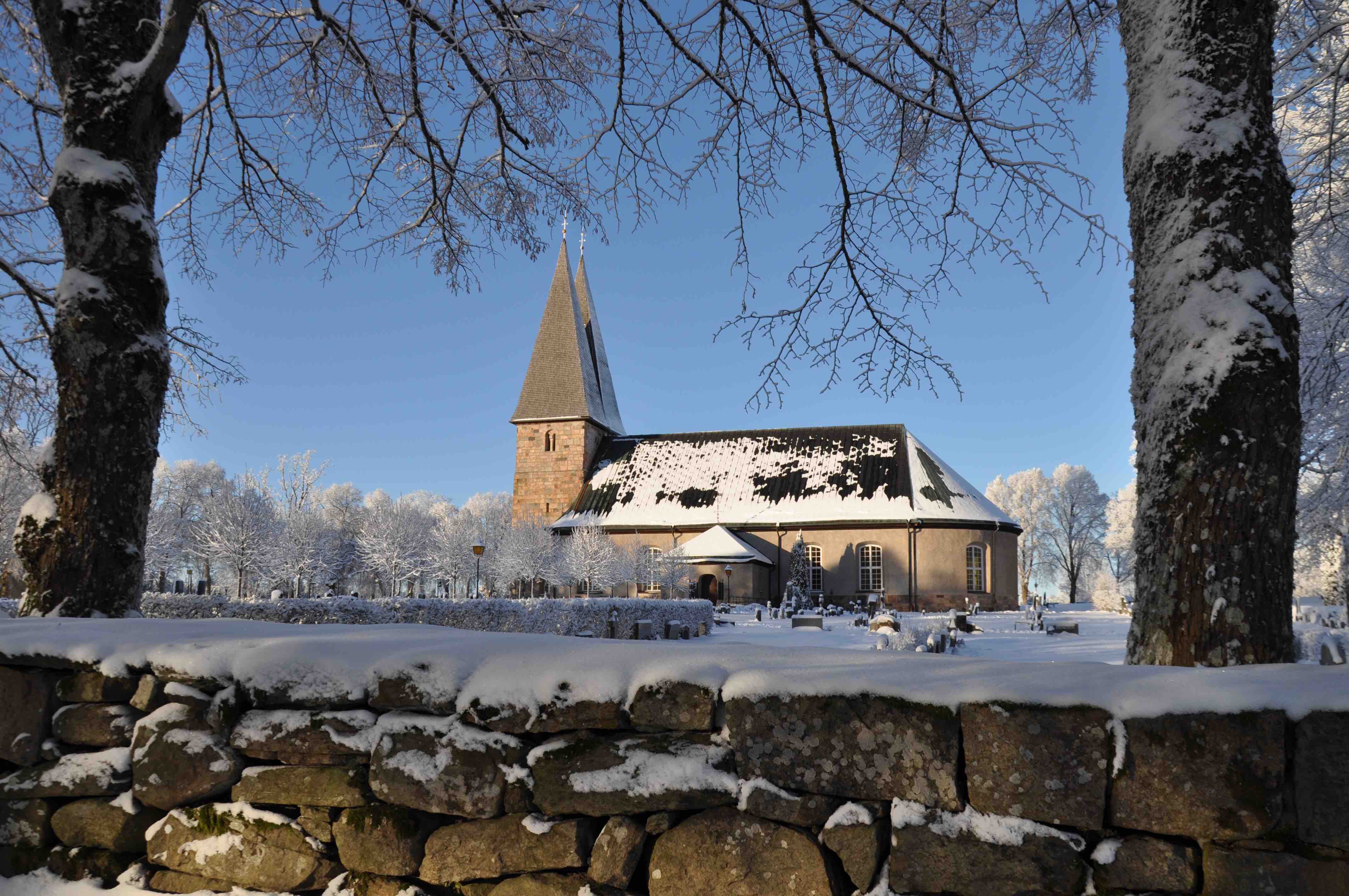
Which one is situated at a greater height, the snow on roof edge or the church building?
the church building

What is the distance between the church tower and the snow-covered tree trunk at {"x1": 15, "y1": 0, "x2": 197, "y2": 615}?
37.5m

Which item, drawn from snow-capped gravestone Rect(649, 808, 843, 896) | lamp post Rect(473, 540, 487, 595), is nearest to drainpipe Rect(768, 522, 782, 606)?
lamp post Rect(473, 540, 487, 595)

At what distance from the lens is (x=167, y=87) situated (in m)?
5.12

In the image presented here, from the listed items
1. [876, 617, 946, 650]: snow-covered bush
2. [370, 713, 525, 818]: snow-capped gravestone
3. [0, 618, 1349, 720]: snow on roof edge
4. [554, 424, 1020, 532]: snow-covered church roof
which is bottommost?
[876, 617, 946, 650]: snow-covered bush

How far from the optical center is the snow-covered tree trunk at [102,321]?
14.9 ft

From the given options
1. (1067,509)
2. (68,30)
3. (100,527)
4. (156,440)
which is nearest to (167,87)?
(68,30)

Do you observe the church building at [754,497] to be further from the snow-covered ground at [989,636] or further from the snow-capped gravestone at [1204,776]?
the snow-capped gravestone at [1204,776]

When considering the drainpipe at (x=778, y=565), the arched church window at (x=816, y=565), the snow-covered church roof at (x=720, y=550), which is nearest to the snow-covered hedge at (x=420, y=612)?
the snow-covered church roof at (x=720, y=550)

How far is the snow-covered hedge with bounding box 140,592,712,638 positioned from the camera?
17.8m

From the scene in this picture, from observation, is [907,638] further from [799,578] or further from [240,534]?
[240,534]

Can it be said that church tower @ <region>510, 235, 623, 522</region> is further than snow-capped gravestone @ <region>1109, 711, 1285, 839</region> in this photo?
Yes

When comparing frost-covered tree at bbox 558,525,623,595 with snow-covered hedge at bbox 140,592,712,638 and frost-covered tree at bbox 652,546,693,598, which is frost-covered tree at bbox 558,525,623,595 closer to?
frost-covered tree at bbox 652,546,693,598

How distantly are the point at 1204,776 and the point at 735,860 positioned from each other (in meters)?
1.27

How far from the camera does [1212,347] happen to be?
→ 10.3ft
